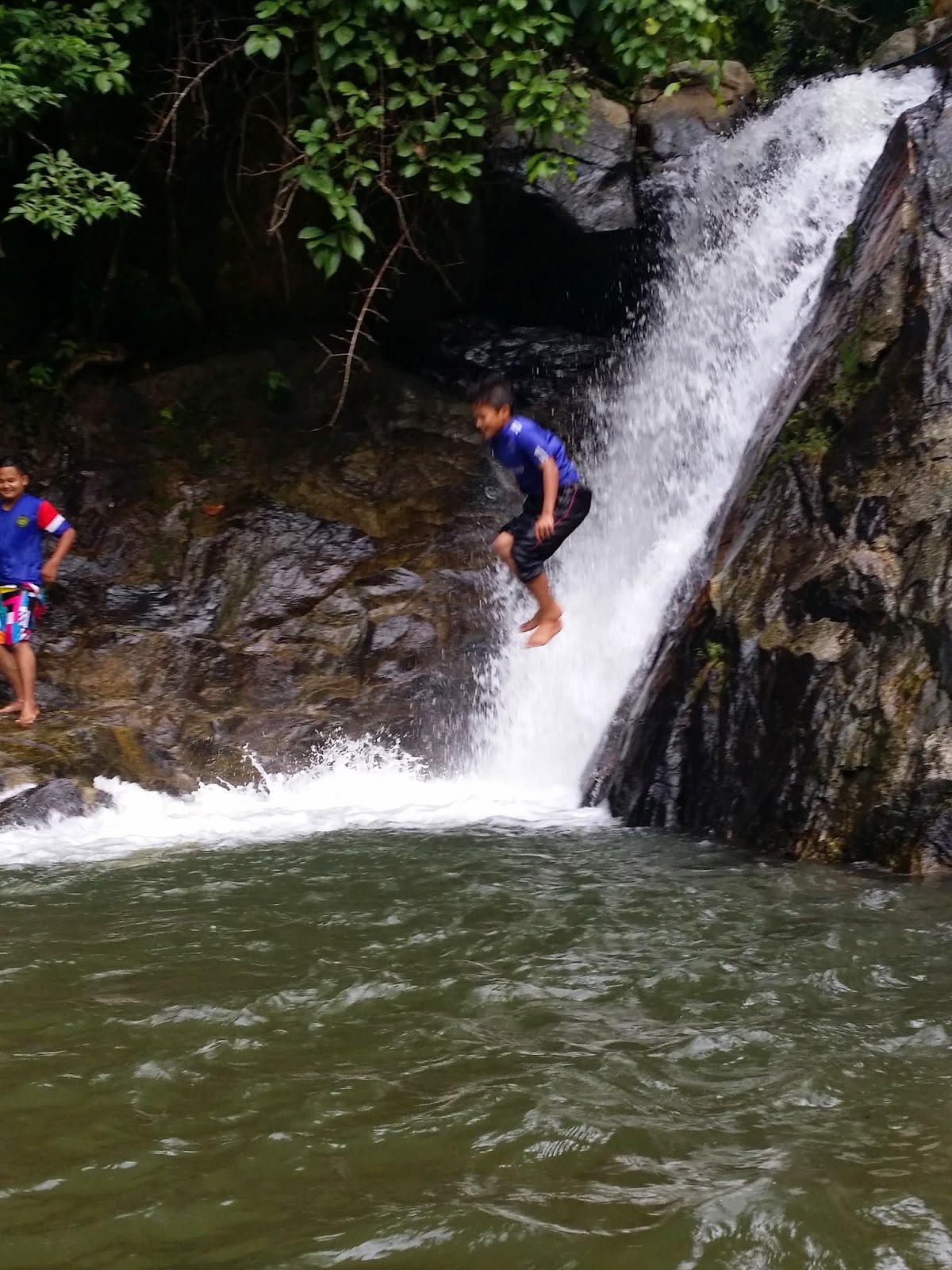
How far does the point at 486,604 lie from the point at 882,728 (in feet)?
15.1

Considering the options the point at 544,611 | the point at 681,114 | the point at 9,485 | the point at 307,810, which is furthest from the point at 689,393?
the point at 9,485

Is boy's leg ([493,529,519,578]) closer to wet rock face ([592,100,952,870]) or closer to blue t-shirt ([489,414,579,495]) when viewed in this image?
blue t-shirt ([489,414,579,495])

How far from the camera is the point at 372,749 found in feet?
28.8

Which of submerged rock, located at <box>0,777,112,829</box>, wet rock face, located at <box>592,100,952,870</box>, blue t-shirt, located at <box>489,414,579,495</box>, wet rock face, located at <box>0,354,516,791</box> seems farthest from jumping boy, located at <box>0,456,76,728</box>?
wet rock face, located at <box>592,100,952,870</box>

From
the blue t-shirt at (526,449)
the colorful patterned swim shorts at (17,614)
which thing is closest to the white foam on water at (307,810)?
the colorful patterned swim shorts at (17,614)

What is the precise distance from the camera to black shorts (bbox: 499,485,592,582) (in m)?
6.43

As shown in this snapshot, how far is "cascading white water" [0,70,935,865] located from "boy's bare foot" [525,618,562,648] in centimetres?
112

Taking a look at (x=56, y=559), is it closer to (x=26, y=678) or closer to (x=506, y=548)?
(x=26, y=678)

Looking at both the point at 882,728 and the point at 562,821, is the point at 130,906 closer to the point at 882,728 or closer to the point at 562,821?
the point at 562,821

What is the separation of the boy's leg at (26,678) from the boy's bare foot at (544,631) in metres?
3.55

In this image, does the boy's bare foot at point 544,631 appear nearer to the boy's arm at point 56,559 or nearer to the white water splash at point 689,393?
the white water splash at point 689,393

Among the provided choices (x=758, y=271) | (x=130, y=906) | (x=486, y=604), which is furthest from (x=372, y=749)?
(x=758, y=271)

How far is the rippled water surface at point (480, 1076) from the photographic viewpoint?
2336 mm

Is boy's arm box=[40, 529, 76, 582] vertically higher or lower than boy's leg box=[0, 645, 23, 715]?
higher
